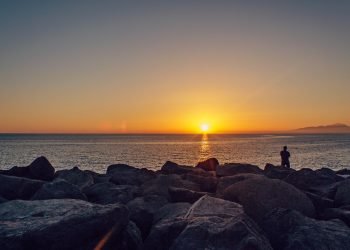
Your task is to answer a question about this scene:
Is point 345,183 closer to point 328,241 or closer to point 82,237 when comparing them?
point 328,241

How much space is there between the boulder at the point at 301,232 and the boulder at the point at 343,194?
375 cm

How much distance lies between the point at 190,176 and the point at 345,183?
20.8ft

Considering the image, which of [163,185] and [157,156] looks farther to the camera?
[157,156]

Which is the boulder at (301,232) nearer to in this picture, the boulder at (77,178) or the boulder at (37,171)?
the boulder at (77,178)

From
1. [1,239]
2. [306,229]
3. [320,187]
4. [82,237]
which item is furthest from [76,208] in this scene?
[320,187]

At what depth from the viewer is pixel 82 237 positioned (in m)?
7.34

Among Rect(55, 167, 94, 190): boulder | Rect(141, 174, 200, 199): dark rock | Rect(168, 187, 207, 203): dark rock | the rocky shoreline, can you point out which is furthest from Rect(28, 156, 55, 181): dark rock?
Rect(168, 187, 207, 203): dark rock

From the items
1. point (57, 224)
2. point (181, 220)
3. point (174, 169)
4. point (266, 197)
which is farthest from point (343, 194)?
point (174, 169)

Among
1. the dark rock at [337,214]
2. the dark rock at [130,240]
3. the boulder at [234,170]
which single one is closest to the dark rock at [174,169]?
the boulder at [234,170]

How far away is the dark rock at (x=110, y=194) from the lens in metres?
13.1

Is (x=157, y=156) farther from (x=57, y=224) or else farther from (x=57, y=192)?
(x=57, y=224)

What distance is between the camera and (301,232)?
816 cm

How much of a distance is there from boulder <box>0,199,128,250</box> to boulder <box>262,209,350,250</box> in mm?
3319

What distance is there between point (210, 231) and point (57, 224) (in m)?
2.77
